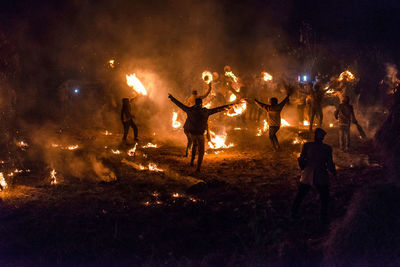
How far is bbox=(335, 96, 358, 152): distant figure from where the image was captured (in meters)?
9.70

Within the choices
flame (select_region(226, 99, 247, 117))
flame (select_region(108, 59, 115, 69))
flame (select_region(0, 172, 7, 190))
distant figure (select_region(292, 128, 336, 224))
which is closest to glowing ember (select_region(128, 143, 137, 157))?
flame (select_region(0, 172, 7, 190))

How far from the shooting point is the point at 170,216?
19.3 ft

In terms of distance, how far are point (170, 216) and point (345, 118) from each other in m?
6.52

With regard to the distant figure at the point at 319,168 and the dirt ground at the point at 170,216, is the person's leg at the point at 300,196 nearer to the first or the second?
the distant figure at the point at 319,168

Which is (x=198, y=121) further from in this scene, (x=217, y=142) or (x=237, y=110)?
(x=237, y=110)

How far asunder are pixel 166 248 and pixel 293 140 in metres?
7.97

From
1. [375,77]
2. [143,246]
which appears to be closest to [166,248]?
[143,246]

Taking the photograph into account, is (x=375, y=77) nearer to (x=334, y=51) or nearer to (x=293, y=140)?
(x=334, y=51)

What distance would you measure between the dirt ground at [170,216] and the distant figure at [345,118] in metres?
0.89

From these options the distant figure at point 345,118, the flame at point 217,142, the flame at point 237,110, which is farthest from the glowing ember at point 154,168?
the flame at point 237,110

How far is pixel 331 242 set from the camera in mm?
4348

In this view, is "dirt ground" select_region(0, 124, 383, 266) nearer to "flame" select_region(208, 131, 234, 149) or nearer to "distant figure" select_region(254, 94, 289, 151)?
"distant figure" select_region(254, 94, 289, 151)

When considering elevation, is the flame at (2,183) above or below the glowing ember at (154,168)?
below

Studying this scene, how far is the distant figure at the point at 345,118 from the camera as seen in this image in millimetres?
9698
